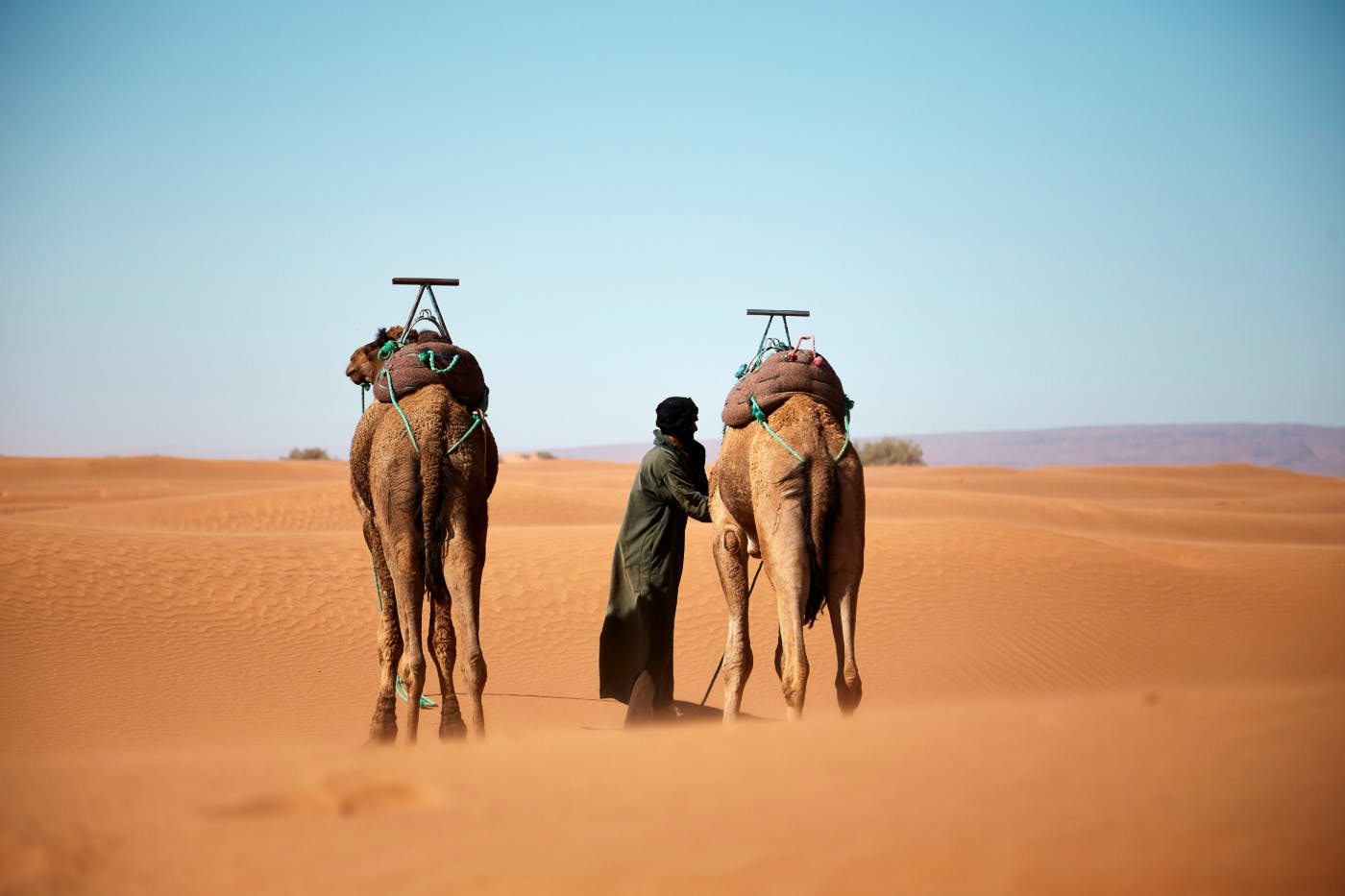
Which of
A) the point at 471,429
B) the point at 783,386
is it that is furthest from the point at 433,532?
the point at 783,386

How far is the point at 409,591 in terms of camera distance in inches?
260

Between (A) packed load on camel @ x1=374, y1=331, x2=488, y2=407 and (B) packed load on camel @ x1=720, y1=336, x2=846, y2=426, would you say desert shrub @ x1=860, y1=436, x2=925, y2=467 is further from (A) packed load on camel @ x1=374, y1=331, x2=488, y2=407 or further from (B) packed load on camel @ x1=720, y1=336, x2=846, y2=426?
(A) packed load on camel @ x1=374, y1=331, x2=488, y2=407

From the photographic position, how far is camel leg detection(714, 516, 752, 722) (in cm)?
729

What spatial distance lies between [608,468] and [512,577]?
34548 millimetres

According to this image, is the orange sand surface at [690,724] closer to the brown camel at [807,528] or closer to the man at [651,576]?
the man at [651,576]

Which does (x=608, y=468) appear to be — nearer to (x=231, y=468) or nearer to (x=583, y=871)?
(x=231, y=468)

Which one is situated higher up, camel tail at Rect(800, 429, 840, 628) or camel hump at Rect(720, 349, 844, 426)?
camel hump at Rect(720, 349, 844, 426)

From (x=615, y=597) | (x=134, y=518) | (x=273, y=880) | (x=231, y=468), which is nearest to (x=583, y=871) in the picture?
(x=273, y=880)

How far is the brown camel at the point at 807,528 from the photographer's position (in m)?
6.39

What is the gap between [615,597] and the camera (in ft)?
26.6

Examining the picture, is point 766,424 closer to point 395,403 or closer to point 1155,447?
point 395,403

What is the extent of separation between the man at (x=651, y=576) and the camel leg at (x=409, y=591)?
1.73 m

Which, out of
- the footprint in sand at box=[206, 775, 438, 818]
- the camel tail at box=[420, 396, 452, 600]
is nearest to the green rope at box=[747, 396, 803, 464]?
the camel tail at box=[420, 396, 452, 600]

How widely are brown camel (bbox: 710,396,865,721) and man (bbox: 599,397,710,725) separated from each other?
3.64ft
